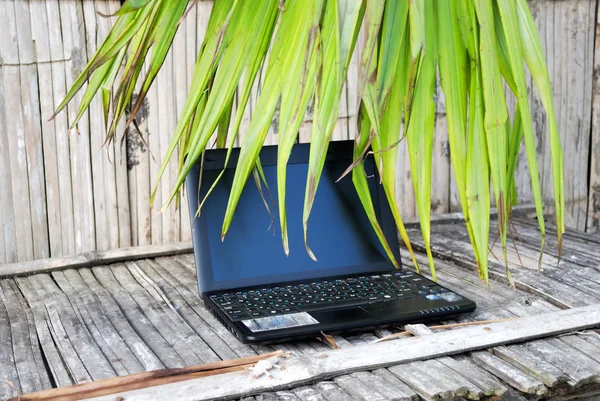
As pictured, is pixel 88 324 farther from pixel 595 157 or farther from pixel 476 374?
pixel 595 157

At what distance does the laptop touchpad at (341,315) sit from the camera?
123cm

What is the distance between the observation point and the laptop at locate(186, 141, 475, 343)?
125 cm

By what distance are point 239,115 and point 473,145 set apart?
1.00 feet

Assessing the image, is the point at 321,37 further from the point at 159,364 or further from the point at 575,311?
the point at 575,311

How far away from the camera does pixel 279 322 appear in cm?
121

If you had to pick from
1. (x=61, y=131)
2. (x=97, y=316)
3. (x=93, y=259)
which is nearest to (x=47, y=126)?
(x=61, y=131)

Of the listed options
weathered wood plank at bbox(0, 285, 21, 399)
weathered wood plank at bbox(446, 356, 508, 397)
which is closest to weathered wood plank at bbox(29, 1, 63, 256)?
weathered wood plank at bbox(0, 285, 21, 399)

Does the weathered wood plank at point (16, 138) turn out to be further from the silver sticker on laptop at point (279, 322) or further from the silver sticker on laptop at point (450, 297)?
the silver sticker on laptop at point (450, 297)

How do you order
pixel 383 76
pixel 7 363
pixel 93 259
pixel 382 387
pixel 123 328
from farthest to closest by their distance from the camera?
pixel 93 259 → pixel 123 328 → pixel 7 363 → pixel 382 387 → pixel 383 76

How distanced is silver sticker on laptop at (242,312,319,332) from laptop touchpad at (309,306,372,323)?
14 millimetres

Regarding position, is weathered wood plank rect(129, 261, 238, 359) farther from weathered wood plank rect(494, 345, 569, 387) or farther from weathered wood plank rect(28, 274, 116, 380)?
weathered wood plank rect(494, 345, 569, 387)

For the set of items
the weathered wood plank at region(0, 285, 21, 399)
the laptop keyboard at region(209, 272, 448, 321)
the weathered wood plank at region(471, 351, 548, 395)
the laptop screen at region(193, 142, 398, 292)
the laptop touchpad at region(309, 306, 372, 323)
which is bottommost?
the weathered wood plank at region(471, 351, 548, 395)

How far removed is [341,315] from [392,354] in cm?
14

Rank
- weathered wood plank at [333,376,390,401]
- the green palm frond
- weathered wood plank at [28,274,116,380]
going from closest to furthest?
the green palm frond
weathered wood plank at [333,376,390,401]
weathered wood plank at [28,274,116,380]
